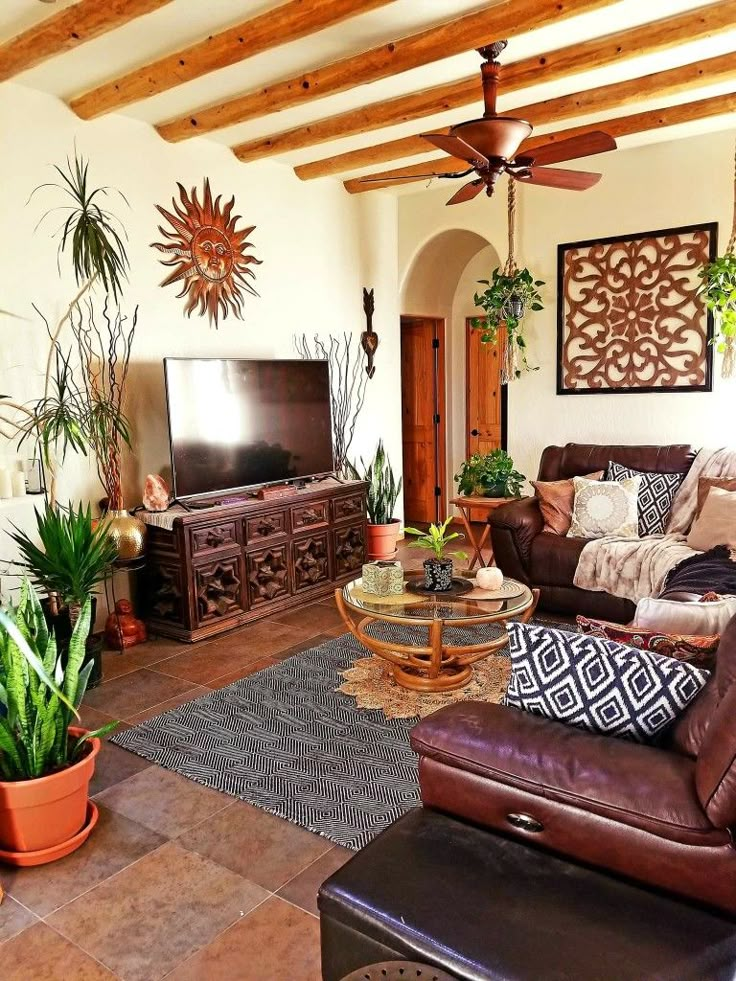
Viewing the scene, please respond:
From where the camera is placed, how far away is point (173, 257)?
4.89m

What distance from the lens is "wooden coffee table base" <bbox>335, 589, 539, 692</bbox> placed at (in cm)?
339

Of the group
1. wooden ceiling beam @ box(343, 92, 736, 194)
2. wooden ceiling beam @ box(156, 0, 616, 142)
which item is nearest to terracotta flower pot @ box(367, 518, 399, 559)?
wooden ceiling beam @ box(343, 92, 736, 194)

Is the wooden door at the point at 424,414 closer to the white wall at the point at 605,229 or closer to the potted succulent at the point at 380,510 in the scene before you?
the white wall at the point at 605,229

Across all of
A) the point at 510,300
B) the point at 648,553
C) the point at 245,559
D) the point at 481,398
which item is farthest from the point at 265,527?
the point at 481,398

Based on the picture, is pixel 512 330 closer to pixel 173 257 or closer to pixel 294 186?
pixel 294 186

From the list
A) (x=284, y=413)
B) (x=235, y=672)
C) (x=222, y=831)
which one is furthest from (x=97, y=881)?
(x=284, y=413)

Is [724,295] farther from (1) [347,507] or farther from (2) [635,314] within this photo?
(1) [347,507]

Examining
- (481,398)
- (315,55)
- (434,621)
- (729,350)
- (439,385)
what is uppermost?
(315,55)

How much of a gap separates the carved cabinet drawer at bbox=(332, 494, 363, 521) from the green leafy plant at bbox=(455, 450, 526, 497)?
30.5 inches

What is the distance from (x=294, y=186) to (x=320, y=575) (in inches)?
114

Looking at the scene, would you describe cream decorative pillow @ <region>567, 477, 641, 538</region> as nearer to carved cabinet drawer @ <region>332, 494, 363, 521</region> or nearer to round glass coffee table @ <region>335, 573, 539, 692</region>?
round glass coffee table @ <region>335, 573, 539, 692</region>

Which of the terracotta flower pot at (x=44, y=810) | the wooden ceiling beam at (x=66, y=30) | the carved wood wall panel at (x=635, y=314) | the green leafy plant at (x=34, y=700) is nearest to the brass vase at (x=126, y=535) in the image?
the green leafy plant at (x=34, y=700)

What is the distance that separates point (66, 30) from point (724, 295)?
404cm

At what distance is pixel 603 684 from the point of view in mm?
1762
